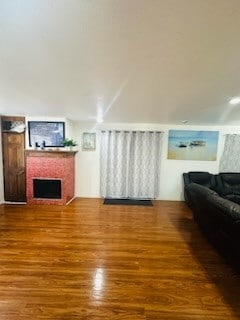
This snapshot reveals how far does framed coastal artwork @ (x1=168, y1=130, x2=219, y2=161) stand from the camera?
5.64m

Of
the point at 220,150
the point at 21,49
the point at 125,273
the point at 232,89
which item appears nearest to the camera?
the point at 21,49

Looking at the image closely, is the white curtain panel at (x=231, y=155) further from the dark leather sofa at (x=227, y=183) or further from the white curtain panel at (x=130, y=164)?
the white curtain panel at (x=130, y=164)

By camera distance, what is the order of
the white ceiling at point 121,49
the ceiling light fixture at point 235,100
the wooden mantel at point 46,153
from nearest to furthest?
the white ceiling at point 121,49
the ceiling light fixture at point 235,100
the wooden mantel at point 46,153

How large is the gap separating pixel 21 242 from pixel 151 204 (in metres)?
3.28

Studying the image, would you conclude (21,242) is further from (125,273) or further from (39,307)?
(125,273)

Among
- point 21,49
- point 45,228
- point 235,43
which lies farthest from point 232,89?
point 45,228

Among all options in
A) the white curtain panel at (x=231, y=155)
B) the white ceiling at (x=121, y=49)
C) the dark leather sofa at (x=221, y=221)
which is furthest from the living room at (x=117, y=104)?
the white curtain panel at (x=231, y=155)

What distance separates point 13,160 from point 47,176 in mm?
987

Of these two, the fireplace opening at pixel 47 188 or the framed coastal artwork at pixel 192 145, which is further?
the framed coastal artwork at pixel 192 145

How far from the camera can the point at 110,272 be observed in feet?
7.77

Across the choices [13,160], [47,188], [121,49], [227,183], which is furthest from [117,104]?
[227,183]

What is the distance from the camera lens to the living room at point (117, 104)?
1304 mm

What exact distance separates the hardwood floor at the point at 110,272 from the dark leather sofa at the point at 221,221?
0.56 ft

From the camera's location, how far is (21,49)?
1.70 meters
